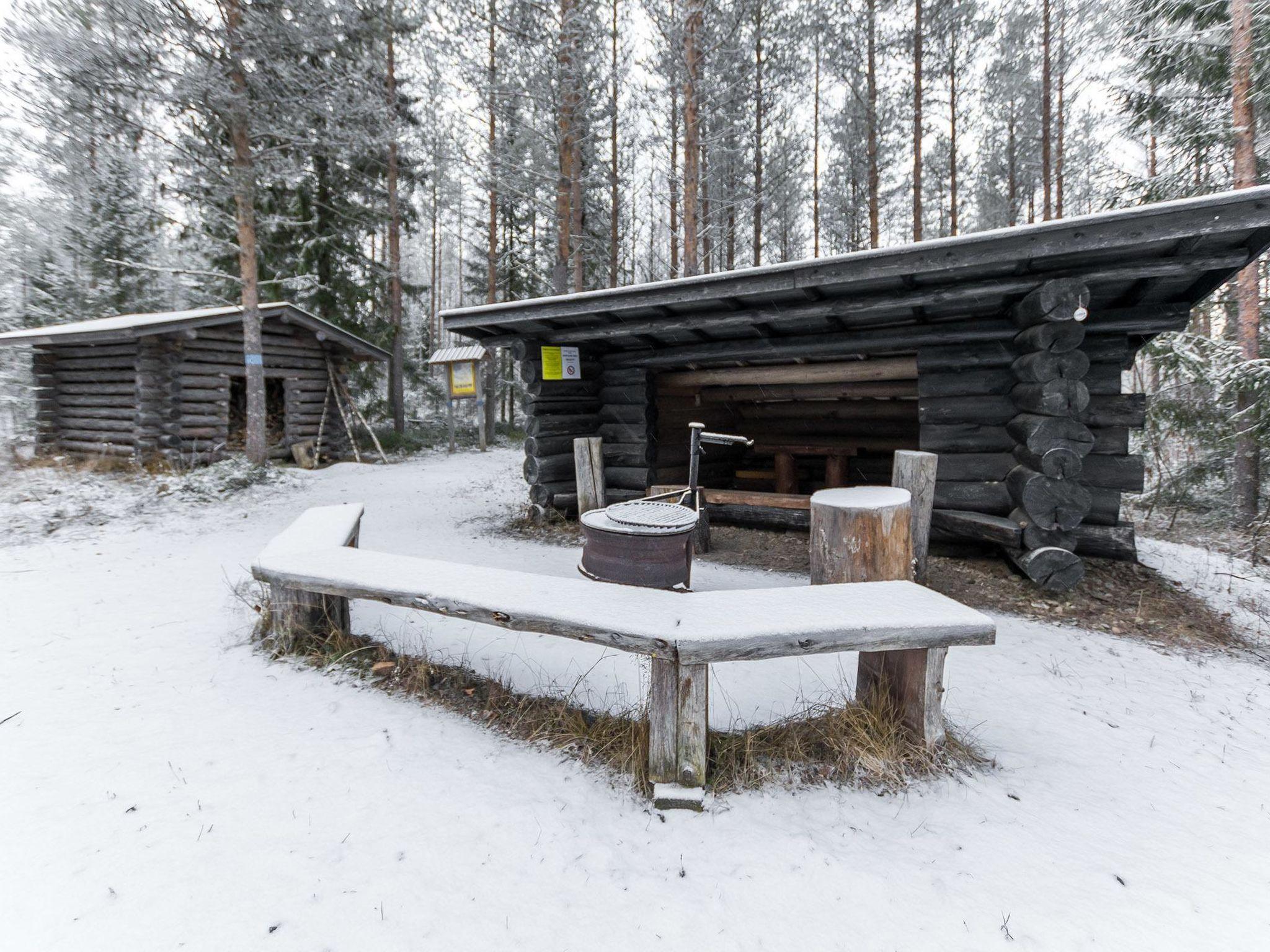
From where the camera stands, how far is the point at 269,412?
46.8 feet

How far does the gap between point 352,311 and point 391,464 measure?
5270 millimetres

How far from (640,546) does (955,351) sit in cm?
410

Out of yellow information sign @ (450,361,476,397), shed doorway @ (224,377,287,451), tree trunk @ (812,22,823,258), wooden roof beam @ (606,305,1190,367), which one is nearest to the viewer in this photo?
wooden roof beam @ (606,305,1190,367)

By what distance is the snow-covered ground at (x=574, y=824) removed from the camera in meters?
1.68

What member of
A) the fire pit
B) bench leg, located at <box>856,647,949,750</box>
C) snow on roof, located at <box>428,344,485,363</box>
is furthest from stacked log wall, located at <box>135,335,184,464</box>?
bench leg, located at <box>856,647,949,750</box>

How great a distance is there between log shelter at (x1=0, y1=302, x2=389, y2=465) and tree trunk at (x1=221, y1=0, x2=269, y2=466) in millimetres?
1570

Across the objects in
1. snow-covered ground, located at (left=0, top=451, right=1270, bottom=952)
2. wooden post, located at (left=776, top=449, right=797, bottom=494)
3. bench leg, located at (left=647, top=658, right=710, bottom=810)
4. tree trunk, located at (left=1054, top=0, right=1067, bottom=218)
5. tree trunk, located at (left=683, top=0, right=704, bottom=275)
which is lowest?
snow-covered ground, located at (left=0, top=451, right=1270, bottom=952)

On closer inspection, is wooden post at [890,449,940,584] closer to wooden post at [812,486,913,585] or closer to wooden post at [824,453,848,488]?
wooden post at [812,486,913,585]

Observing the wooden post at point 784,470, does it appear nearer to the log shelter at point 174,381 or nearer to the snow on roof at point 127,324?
the snow on roof at point 127,324

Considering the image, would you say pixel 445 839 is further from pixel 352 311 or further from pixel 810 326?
pixel 352 311

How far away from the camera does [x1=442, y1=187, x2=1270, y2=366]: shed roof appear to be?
372 cm

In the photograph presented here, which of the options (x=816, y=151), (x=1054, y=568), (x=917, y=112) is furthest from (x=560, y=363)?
(x=816, y=151)

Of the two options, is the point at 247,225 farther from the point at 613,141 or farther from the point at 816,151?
the point at 816,151

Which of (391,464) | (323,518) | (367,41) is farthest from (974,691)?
(367,41)
